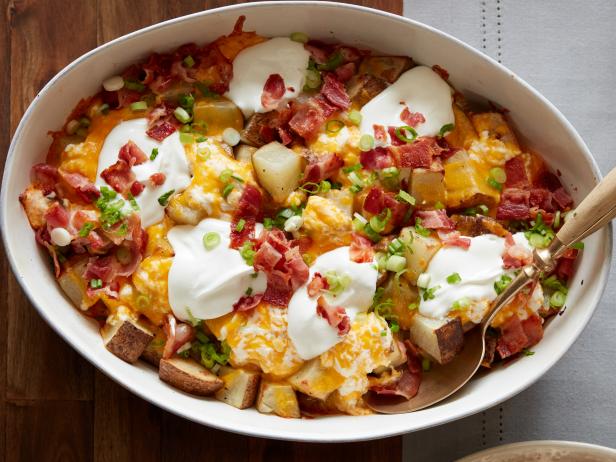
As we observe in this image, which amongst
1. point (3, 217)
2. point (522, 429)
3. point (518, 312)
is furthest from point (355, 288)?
point (3, 217)

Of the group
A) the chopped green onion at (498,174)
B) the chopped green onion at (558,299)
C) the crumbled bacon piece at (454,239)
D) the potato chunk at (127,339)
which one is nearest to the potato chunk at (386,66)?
the chopped green onion at (498,174)

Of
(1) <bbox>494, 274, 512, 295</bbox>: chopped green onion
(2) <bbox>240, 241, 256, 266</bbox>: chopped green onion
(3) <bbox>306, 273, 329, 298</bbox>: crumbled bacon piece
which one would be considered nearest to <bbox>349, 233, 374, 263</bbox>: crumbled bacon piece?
(3) <bbox>306, 273, 329, 298</bbox>: crumbled bacon piece

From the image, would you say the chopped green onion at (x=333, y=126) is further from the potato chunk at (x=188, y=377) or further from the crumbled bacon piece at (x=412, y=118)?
the potato chunk at (x=188, y=377)

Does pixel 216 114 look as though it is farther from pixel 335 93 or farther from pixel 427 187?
pixel 427 187

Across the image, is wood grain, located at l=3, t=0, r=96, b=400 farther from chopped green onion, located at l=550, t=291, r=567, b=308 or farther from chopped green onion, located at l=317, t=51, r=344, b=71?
chopped green onion, located at l=550, t=291, r=567, b=308

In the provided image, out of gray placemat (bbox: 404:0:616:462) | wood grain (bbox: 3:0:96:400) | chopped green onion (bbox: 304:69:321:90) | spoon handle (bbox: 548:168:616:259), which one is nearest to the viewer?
spoon handle (bbox: 548:168:616:259)

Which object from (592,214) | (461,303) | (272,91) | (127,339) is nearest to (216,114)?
(272,91)
